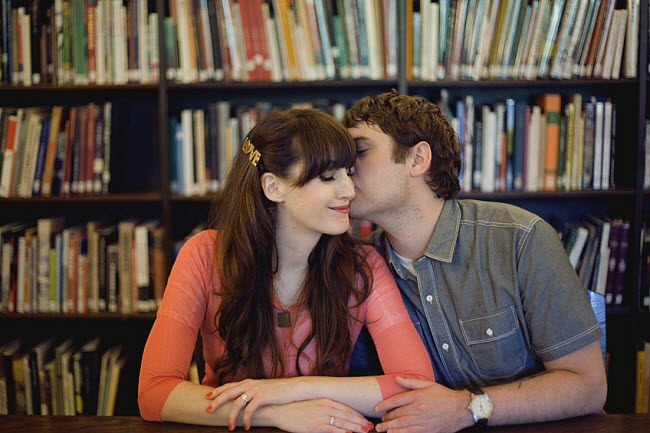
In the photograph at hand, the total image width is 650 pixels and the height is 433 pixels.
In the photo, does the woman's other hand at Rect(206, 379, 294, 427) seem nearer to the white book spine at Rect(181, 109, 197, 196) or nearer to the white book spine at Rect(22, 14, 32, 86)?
the white book spine at Rect(181, 109, 197, 196)

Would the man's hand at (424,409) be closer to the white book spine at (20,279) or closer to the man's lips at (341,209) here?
the man's lips at (341,209)

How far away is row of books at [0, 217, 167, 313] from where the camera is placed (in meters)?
2.30

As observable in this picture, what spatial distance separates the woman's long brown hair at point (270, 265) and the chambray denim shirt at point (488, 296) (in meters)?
0.14

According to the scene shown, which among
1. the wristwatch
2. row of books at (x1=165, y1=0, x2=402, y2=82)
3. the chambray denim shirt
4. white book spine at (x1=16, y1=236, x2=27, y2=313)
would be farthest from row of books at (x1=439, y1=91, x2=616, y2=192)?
white book spine at (x1=16, y1=236, x2=27, y2=313)

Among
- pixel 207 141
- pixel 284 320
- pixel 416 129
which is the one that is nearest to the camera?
pixel 284 320

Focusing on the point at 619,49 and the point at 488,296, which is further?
the point at 619,49

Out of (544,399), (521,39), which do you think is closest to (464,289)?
(544,399)

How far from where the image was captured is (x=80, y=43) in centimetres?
225

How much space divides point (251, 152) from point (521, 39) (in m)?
1.33

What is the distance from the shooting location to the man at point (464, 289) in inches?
47.4

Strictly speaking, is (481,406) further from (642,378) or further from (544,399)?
(642,378)

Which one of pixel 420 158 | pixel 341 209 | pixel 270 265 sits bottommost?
pixel 270 265

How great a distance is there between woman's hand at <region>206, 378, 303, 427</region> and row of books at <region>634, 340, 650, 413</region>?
67.7 inches

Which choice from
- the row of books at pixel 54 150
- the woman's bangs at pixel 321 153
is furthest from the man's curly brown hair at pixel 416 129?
the row of books at pixel 54 150
